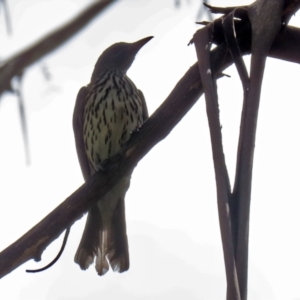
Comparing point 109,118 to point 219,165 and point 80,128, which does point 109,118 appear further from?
point 219,165

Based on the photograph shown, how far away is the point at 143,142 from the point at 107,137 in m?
2.57

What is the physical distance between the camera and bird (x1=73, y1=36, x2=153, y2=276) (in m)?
3.75

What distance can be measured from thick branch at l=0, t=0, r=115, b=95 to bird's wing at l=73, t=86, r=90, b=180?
3612 mm

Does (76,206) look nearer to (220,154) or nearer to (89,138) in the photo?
(220,154)

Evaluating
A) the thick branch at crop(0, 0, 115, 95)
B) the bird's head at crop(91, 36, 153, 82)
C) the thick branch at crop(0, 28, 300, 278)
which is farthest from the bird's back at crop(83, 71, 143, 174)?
the thick branch at crop(0, 0, 115, 95)

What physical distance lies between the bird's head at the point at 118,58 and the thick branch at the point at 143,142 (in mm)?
3115

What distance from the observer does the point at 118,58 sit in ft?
15.8

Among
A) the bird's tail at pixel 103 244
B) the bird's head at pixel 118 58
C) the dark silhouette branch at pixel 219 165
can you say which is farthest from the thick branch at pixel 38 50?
the bird's head at pixel 118 58

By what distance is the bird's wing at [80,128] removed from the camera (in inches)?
174

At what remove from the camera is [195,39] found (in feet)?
4.84

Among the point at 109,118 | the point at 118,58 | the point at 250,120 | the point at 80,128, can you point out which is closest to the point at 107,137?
the point at 109,118

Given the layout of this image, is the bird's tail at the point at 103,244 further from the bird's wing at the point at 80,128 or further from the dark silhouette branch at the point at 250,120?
the dark silhouette branch at the point at 250,120

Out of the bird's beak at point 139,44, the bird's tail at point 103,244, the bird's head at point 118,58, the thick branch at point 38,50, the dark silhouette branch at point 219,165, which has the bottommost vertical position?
the bird's tail at point 103,244

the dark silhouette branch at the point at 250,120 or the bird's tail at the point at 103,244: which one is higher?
the dark silhouette branch at the point at 250,120
